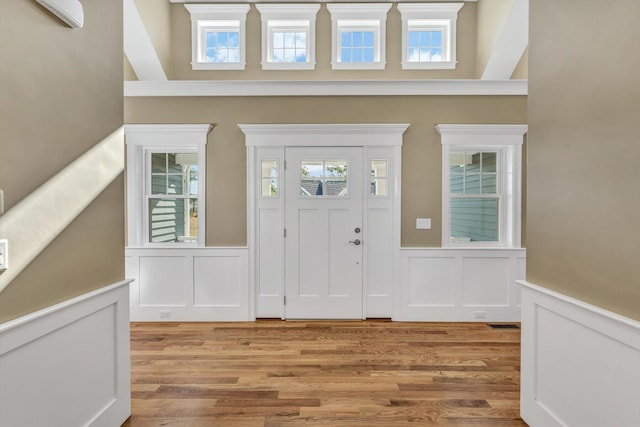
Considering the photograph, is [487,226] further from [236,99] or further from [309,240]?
[236,99]

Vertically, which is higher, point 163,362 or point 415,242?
point 415,242

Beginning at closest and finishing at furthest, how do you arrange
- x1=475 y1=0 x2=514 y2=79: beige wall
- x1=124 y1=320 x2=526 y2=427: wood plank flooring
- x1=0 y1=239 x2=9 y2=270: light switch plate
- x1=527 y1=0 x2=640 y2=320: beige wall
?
x1=0 y1=239 x2=9 y2=270: light switch plate < x1=527 y1=0 x2=640 y2=320: beige wall < x1=124 y1=320 x2=526 y2=427: wood plank flooring < x1=475 y1=0 x2=514 y2=79: beige wall

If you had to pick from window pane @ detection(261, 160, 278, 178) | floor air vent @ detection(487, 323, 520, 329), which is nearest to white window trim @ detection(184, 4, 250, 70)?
window pane @ detection(261, 160, 278, 178)

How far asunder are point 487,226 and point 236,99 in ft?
11.2

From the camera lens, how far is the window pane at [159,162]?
3936 millimetres

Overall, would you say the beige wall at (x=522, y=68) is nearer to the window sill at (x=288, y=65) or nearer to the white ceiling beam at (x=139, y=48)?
the window sill at (x=288, y=65)

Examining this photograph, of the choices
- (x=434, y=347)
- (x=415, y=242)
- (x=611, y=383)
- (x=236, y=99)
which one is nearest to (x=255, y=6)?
(x=236, y=99)

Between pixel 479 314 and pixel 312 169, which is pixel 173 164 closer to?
pixel 312 169

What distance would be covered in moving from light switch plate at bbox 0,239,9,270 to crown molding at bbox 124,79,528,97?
292 cm

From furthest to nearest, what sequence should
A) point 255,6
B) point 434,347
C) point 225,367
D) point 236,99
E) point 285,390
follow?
point 255,6, point 236,99, point 434,347, point 225,367, point 285,390

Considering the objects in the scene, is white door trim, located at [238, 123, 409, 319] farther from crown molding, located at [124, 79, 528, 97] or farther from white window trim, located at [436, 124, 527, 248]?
white window trim, located at [436, 124, 527, 248]

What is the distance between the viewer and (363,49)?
4.25 metres

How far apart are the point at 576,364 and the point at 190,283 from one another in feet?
11.7

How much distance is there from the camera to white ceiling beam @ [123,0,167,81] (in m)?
3.47
